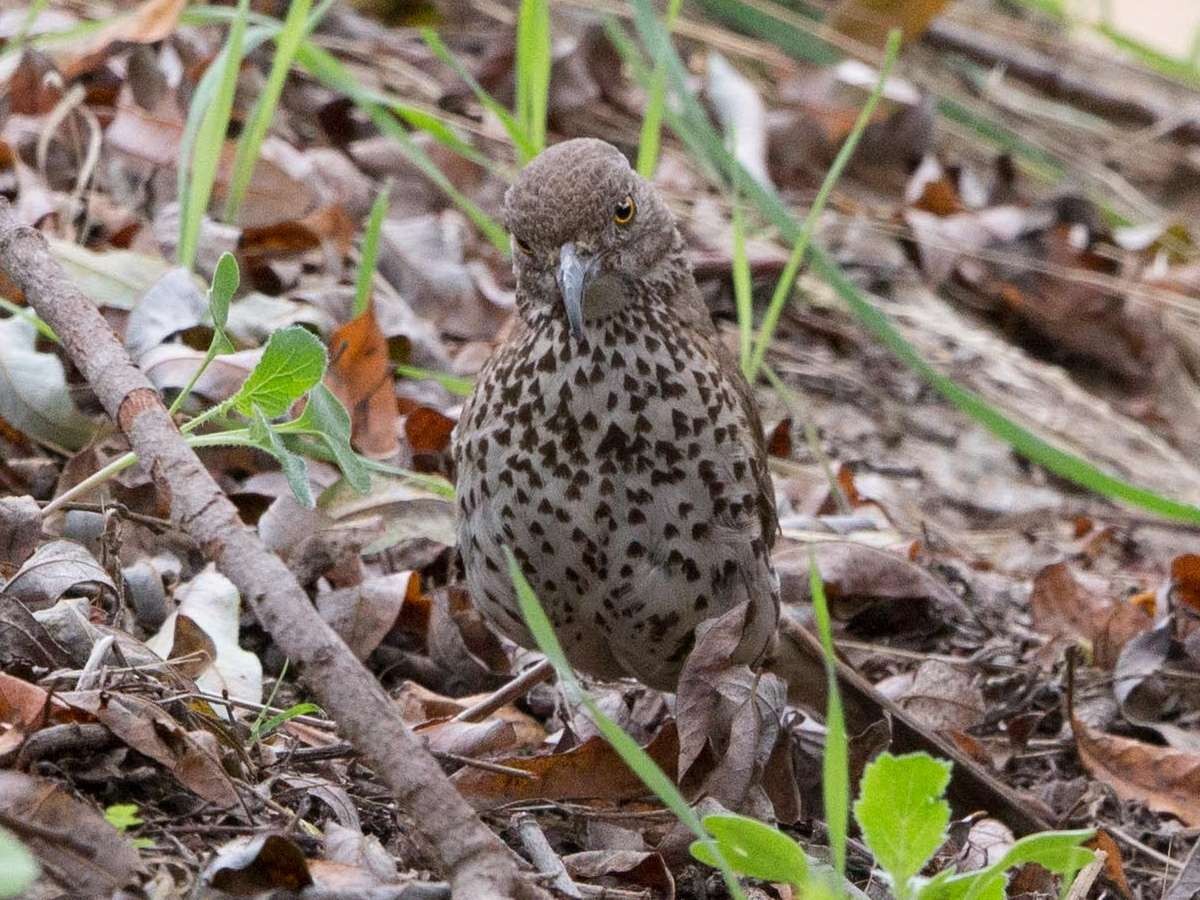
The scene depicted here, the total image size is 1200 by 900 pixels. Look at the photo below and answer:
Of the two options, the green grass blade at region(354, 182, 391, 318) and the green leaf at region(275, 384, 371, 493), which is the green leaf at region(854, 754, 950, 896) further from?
the green grass blade at region(354, 182, 391, 318)

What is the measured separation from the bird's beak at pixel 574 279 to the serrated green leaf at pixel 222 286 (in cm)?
87

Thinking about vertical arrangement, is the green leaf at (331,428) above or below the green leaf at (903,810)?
above

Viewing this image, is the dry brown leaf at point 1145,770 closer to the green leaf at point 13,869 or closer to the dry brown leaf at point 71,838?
the dry brown leaf at point 71,838

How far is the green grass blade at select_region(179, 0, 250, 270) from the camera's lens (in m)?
4.86

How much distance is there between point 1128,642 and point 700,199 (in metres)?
2.67

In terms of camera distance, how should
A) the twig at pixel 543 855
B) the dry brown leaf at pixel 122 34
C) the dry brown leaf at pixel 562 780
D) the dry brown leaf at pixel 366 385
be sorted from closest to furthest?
the twig at pixel 543 855, the dry brown leaf at pixel 562 780, the dry brown leaf at pixel 366 385, the dry brown leaf at pixel 122 34

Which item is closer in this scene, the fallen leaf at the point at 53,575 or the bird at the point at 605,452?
the fallen leaf at the point at 53,575

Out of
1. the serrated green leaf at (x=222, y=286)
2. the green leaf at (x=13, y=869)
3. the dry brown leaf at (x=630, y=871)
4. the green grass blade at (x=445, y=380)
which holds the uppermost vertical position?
the serrated green leaf at (x=222, y=286)

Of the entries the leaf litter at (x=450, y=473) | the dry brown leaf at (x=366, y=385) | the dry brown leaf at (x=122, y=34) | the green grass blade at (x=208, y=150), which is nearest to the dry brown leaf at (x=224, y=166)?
the leaf litter at (x=450, y=473)

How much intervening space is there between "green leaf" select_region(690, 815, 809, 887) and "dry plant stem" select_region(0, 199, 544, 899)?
0.29 metres

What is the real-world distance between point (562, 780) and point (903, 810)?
1013 millimetres

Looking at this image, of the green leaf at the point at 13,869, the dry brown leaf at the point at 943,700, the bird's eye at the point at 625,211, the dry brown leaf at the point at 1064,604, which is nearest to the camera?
the green leaf at the point at 13,869

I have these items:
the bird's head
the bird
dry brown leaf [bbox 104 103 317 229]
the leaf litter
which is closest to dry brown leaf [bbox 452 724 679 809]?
Answer: the leaf litter

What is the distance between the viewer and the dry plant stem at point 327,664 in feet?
8.68
